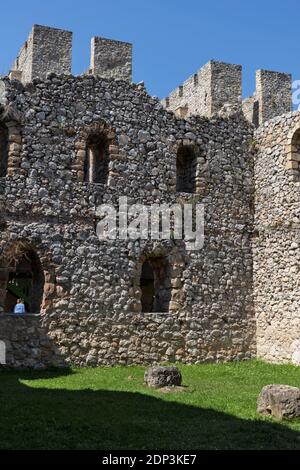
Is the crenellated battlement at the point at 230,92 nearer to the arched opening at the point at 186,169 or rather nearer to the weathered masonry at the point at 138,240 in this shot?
the weathered masonry at the point at 138,240

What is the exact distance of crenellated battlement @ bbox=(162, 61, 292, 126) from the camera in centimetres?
2400

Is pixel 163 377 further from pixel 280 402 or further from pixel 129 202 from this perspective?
pixel 129 202

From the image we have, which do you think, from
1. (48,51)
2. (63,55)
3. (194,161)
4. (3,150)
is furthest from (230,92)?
(3,150)

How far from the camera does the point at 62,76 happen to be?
14.7m

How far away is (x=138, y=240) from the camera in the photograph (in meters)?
14.9

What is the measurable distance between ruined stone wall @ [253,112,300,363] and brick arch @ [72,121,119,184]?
14.5 feet

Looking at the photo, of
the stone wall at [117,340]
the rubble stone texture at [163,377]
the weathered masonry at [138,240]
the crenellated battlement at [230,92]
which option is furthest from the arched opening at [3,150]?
the crenellated battlement at [230,92]

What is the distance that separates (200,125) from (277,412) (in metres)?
9.66

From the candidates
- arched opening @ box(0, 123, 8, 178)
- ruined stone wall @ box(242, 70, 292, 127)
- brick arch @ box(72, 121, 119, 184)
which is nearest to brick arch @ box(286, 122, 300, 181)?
brick arch @ box(72, 121, 119, 184)

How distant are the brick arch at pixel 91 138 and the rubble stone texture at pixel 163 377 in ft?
18.0

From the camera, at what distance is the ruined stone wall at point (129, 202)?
13.9 metres

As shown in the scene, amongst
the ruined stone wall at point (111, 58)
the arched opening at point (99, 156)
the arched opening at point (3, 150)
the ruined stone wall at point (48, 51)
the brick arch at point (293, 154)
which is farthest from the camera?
the ruined stone wall at point (111, 58)
